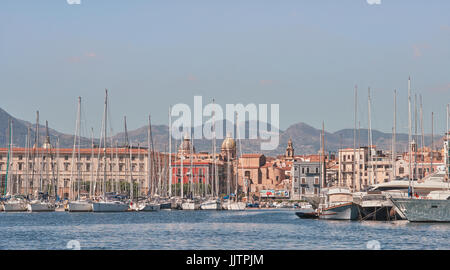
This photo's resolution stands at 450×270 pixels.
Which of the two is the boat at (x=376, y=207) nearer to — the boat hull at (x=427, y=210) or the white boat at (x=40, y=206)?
the boat hull at (x=427, y=210)

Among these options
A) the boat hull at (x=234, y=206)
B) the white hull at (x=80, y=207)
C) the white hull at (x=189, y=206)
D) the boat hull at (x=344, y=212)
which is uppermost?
the boat hull at (x=344, y=212)

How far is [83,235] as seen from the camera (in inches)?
1577

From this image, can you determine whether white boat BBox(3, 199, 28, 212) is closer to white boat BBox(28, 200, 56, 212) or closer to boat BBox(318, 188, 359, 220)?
white boat BBox(28, 200, 56, 212)

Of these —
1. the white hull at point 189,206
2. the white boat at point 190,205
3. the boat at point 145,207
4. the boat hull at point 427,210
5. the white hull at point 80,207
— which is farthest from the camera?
the white boat at point 190,205

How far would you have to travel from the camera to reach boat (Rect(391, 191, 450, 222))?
46566 mm

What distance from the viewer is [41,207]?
275ft

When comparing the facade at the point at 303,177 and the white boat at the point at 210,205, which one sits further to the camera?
the facade at the point at 303,177

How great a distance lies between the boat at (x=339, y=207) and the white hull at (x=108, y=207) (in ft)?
85.2

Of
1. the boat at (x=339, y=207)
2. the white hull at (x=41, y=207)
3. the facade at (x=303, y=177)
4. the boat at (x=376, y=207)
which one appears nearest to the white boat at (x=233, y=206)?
the white hull at (x=41, y=207)

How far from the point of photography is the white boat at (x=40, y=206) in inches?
3275

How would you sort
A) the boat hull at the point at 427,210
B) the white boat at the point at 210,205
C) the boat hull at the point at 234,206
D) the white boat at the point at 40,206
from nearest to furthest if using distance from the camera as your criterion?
the boat hull at the point at 427,210 < the white boat at the point at 40,206 < the white boat at the point at 210,205 < the boat hull at the point at 234,206

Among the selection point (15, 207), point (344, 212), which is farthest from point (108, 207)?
point (344, 212)
